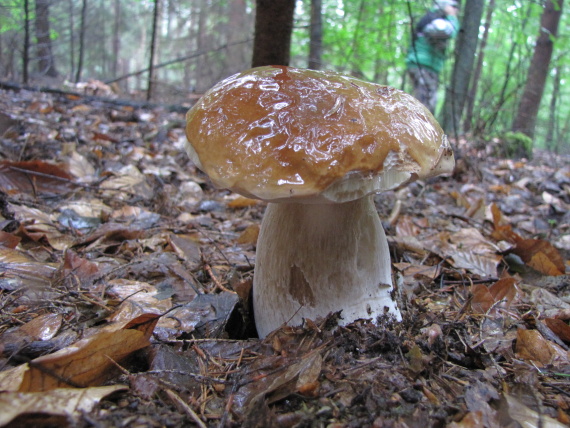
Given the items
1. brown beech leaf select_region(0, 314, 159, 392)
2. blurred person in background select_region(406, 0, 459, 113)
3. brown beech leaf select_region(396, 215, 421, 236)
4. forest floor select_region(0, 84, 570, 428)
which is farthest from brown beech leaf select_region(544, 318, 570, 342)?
blurred person in background select_region(406, 0, 459, 113)

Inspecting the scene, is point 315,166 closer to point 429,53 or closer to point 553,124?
point 429,53

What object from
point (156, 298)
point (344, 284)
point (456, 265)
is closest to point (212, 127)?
point (344, 284)

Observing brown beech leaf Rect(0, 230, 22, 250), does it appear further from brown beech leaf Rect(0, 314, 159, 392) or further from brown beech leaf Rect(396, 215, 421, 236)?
brown beech leaf Rect(396, 215, 421, 236)

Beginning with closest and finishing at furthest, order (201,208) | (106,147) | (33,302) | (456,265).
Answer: (33,302) < (456,265) < (201,208) < (106,147)

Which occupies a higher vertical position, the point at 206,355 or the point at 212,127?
the point at 212,127

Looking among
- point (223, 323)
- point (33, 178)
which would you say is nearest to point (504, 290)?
point (223, 323)

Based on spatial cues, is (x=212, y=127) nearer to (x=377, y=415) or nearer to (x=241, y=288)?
(x=241, y=288)

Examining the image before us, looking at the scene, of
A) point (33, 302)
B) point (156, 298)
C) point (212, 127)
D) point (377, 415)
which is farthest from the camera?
point (156, 298)
